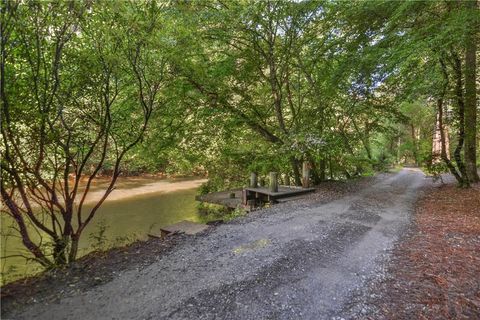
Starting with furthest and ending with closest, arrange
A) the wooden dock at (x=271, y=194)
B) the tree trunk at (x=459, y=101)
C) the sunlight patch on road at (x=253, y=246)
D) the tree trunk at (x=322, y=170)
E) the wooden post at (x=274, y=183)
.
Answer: the tree trunk at (x=322, y=170), the wooden post at (x=274, y=183), the wooden dock at (x=271, y=194), the tree trunk at (x=459, y=101), the sunlight patch on road at (x=253, y=246)

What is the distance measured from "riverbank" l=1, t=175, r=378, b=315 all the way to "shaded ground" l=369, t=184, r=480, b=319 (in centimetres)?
273

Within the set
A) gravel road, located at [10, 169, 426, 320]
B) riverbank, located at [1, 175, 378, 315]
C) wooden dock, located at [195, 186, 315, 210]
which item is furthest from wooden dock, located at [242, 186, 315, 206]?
riverbank, located at [1, 175, 378, 315]

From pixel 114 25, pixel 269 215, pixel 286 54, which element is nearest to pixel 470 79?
pixel 286 54

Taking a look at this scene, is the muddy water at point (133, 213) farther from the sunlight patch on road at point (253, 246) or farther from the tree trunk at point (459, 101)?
the tree trunk at point (459, 101)

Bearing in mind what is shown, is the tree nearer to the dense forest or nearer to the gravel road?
the dense forest

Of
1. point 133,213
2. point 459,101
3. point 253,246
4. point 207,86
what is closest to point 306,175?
point 207,86

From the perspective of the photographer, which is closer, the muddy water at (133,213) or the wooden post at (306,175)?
the muddy water at (133,213)

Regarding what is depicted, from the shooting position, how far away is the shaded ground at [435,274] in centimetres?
249

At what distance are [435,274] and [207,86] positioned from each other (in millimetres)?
6942

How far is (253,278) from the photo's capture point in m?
3.06

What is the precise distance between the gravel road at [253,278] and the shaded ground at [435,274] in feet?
0.70

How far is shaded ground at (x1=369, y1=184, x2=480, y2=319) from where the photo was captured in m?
2.49

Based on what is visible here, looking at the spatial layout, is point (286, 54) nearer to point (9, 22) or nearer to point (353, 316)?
point (9, 22)

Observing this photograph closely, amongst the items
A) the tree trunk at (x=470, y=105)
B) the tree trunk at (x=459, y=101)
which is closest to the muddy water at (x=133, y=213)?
the tree trunk at (x=459, y=101)
